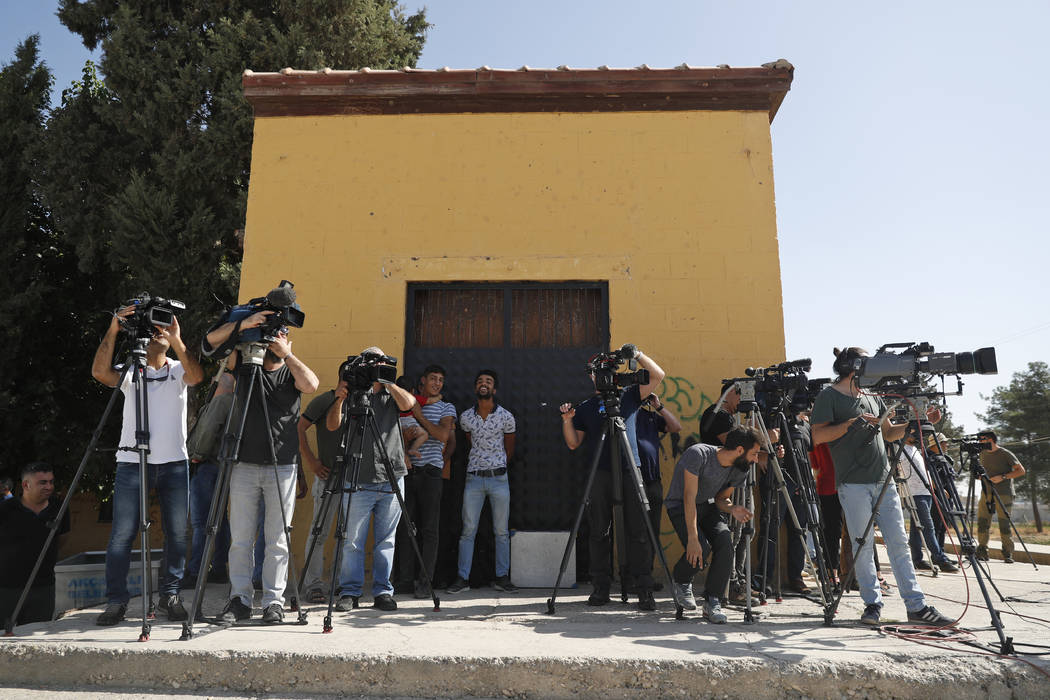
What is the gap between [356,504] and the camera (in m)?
4.46

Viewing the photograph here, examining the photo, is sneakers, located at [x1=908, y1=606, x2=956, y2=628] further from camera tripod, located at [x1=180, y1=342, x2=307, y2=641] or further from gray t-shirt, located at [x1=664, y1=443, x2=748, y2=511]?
camera tripod, located at [x1=180, y1=342, x2=307, y2=641]

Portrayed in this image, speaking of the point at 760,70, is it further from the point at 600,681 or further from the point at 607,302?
the point at 600,681

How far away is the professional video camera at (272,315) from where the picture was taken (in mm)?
3758

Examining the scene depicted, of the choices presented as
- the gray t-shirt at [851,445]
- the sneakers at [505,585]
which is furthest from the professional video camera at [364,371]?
the gray t-shirt at [851,445]

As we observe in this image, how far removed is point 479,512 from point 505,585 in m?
0.59

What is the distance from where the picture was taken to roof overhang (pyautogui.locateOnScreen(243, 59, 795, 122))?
→ 6.32m

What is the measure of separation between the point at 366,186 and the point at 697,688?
5.19m

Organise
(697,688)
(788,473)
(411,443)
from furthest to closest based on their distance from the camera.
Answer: (411,443), (788,473), (697,688)

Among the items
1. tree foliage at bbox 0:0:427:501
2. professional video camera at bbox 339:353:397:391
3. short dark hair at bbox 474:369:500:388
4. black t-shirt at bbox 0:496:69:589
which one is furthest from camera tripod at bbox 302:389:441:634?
tree foliage at bbox 0:0:427:501

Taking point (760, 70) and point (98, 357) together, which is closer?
point (98, 357)

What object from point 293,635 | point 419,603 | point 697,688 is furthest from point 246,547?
point 697,688

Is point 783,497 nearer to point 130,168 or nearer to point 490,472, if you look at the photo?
point 490,472

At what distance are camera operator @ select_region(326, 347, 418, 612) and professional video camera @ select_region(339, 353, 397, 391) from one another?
0.06m

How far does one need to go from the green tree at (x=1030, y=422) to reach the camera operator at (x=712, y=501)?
29.2 m
